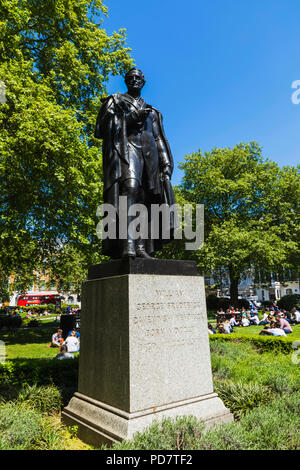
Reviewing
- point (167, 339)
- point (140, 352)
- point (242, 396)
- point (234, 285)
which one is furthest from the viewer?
point (234, 285)

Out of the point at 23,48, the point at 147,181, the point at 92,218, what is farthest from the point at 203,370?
the point at 23,48

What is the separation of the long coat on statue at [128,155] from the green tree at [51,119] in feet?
25.6

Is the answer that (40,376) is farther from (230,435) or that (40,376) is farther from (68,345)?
(68,345)

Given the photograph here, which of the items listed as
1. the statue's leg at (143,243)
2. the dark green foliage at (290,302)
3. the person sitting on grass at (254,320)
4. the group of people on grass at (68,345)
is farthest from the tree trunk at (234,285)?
the statue's leg at (143,243)

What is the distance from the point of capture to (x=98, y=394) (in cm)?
442

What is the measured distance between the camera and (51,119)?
12500 mm

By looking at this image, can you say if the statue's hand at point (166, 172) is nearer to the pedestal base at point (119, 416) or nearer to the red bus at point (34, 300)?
the pedestal base at point (119, 416)

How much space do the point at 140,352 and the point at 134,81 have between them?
4.44 m

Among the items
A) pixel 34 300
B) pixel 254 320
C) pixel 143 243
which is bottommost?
pixel 34 300

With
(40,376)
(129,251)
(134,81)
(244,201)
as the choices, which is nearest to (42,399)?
(40,376)

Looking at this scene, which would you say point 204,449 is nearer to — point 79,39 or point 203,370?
point 203,370

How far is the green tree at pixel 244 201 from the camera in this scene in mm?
28516

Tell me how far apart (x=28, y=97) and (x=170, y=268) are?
1089 cm

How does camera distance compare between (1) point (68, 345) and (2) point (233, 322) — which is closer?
(1) point (68, 345)
